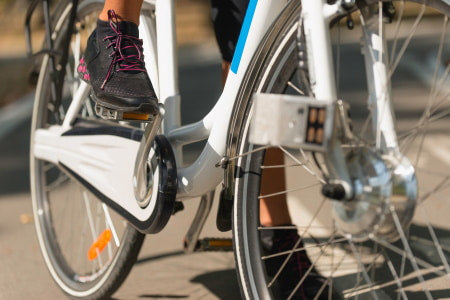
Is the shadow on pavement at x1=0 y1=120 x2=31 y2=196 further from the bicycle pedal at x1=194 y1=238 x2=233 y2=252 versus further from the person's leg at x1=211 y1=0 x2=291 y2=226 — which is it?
the person's leg at x1=211 y1=0 x2=291 y2=226

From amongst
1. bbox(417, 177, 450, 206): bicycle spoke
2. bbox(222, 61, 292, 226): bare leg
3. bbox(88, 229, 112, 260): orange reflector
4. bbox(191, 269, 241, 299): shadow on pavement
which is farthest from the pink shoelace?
bbox(191, 269, 241, 299): shadow on pavement

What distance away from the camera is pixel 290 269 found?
3.09 m

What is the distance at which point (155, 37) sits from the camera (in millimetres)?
3260

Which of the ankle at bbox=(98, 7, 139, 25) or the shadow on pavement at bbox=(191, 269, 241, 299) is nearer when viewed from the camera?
the ankle at bbox=(98, 7, 139, 25)

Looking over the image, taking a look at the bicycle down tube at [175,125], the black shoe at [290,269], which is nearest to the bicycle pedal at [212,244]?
the black shoe at [290,269]

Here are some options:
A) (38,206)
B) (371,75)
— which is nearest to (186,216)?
(38,206)

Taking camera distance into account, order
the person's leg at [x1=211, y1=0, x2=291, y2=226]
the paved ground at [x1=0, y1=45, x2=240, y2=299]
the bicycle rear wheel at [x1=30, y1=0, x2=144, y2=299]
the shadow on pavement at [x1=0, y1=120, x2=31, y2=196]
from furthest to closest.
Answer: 1. the shadow on pavement at [x1=0, y1=120, x2=31, y2=196]
2. the paved ground at [x1=0, y1=45, x2=240, y2=299]
3. the bicycle rear wheel at [x1=30, y1=0, x2=144, y2=299]
4. the person's leg at [x1=211, y1=0, x2=291, y2=226]

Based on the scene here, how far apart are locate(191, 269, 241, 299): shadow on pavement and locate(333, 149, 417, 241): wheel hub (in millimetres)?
1490

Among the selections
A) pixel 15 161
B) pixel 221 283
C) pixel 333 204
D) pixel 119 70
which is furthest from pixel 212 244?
pixel 15 161

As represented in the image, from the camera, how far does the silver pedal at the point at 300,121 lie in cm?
207

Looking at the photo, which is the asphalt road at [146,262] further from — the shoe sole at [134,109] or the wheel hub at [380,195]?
the wheel hub at [380,195]

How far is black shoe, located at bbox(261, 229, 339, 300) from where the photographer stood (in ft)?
9.52

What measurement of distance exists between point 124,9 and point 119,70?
0.22 m

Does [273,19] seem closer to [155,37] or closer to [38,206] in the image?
[155,37]
